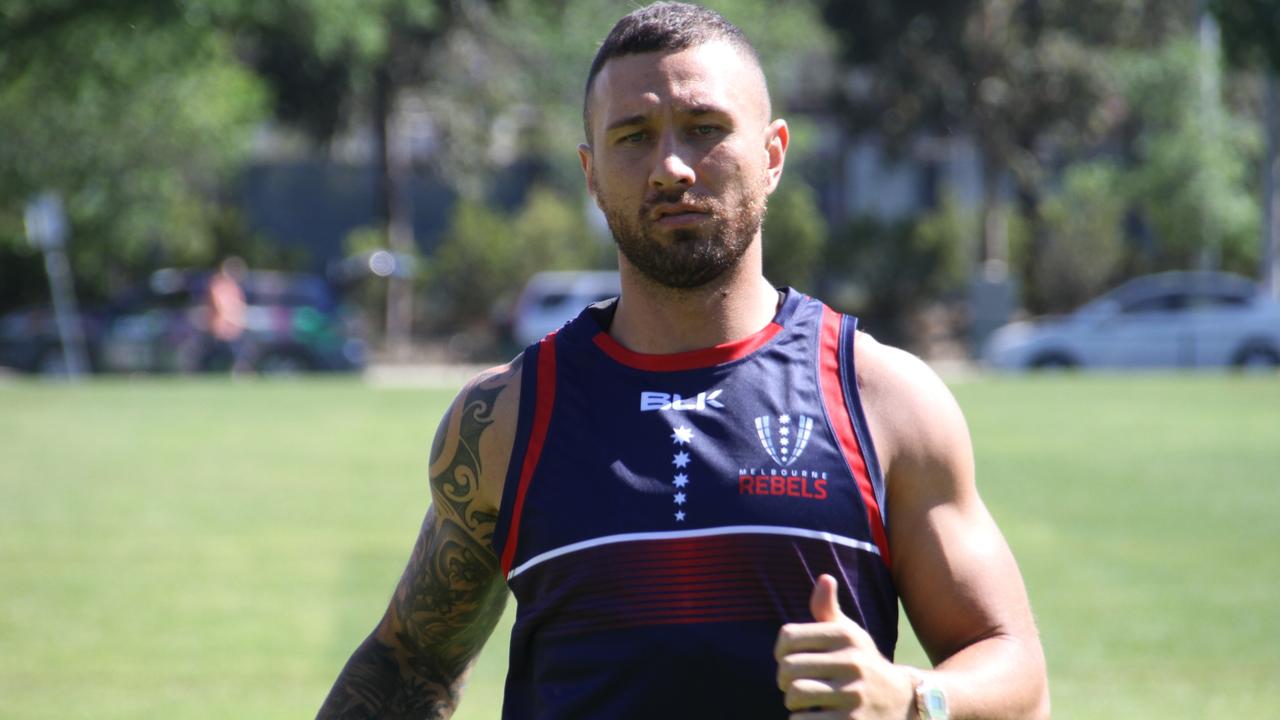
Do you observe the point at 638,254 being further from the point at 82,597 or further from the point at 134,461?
the point at 134,461

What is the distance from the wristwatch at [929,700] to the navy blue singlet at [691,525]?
227 millimetres

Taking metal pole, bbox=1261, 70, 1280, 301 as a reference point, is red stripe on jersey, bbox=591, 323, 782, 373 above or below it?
above

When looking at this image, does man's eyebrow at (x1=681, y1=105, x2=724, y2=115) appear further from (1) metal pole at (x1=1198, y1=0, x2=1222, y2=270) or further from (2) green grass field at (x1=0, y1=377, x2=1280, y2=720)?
(1) metal pole at (x1=1198, y1=0, x2=1222, y2=270)

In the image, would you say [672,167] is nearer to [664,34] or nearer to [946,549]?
[664,34]

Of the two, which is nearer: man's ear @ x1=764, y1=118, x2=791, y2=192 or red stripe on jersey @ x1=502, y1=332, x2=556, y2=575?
red stripe on jersey @ x1=502, y1=332, x2=556, y2=575

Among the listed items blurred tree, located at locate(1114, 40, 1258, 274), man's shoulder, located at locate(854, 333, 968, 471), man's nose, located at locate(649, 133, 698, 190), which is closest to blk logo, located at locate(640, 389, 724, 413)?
man's shoulder, located at locate(854, 333, 968, 471)

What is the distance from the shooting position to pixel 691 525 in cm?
273

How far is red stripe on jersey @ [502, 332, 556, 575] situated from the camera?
9.47 feet

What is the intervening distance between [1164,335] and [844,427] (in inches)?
1246

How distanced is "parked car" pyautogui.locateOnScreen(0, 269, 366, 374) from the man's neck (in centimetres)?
2944

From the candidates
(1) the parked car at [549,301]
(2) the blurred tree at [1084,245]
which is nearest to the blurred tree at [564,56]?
(1) the parked car at [549,301]

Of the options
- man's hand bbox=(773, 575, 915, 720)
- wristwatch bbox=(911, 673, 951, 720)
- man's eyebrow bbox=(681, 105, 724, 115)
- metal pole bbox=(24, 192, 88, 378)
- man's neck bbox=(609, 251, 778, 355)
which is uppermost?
man's eyebrow bbox=(681, 105, 724, 115)

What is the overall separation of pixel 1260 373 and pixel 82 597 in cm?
2621

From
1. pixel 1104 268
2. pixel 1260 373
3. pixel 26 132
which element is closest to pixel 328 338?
pixel 26 132
